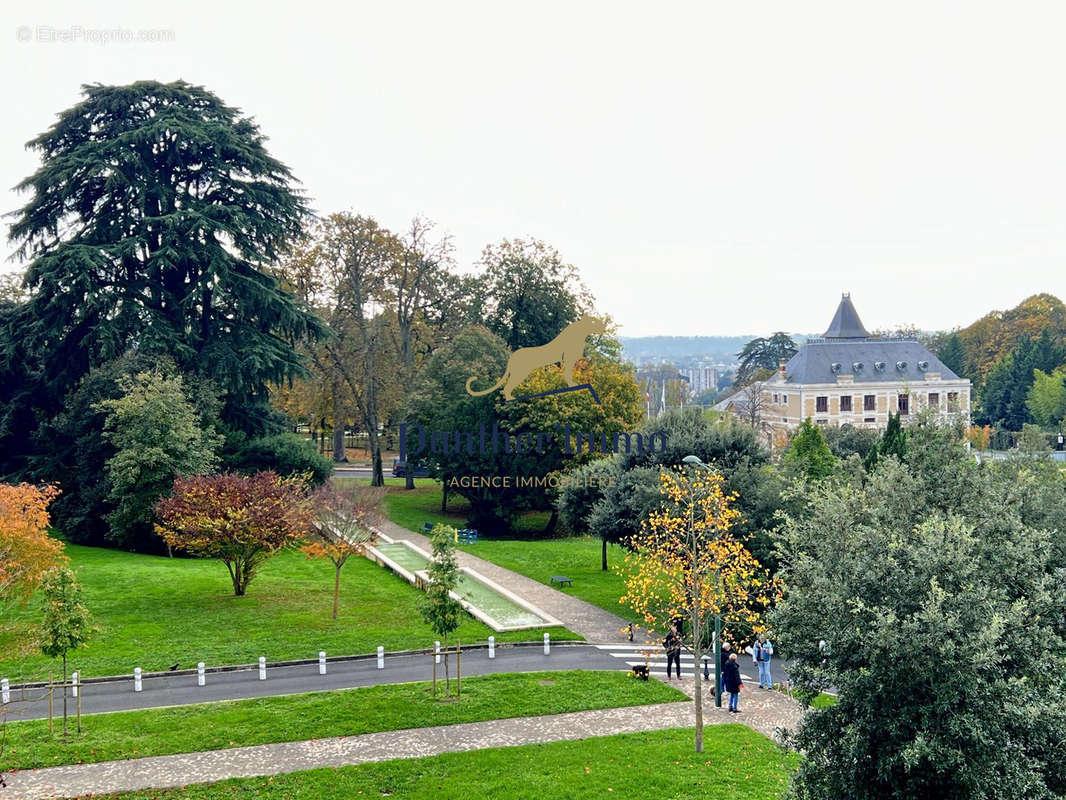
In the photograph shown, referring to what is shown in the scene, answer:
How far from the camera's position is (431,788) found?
14.2 meters

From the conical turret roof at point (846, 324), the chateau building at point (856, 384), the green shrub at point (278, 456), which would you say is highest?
the conical turret roof at point (846, 324)

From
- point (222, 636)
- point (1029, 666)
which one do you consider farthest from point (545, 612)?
point (1029, 666)

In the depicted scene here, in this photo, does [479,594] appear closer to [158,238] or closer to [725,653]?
[725,653]

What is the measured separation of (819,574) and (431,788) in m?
7.67

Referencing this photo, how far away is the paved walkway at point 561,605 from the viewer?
24.8 m

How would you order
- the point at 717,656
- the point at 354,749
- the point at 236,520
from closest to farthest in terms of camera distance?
the point at 354,749 < the point at 717,656 < the point at 236,520

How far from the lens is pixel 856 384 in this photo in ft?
263

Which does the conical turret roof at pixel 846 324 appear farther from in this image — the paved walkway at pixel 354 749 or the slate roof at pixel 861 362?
the paved walkway at pixel 354 749

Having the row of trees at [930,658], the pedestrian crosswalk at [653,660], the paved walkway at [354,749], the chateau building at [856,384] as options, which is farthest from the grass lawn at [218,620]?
the chateau building at [856,384]

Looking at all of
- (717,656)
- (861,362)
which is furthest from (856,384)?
(717,656)

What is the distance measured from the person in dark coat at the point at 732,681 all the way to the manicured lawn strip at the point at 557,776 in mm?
2120

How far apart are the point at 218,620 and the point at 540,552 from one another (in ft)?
53.5

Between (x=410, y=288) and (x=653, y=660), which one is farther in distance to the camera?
(x=410, y=288)

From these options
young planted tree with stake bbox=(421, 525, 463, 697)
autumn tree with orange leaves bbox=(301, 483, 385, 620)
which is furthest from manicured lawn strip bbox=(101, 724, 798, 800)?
autumn tree with orange leaves bbox=(301, 483, 385, 620)
